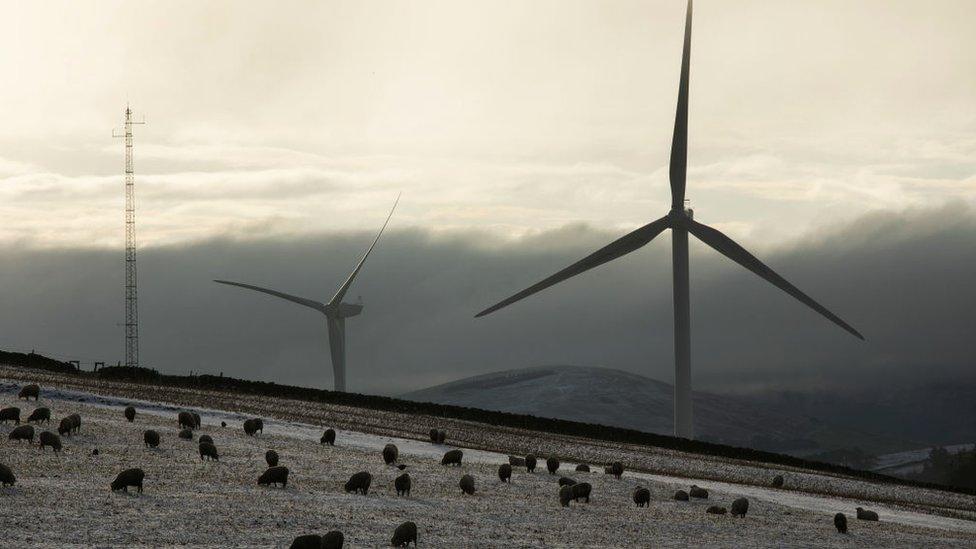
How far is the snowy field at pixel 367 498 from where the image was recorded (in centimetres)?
3222

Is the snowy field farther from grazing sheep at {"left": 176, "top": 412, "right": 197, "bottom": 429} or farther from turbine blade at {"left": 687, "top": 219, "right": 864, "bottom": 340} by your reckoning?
turbine blade at {"left": 687, "top": 219, "right": 864, "bottom": 340}

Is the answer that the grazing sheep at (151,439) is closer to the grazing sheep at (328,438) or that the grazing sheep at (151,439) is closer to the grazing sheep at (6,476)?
the grazing sheep at (328,438)

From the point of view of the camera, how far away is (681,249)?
297 feet

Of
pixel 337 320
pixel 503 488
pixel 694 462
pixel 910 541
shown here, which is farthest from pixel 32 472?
pixel 337 320

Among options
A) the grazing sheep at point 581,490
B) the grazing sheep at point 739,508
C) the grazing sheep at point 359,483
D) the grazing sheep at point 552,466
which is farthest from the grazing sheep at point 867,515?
the grazing sheep at point 359,483

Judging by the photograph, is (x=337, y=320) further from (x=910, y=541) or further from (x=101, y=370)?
(x=910, y=541)

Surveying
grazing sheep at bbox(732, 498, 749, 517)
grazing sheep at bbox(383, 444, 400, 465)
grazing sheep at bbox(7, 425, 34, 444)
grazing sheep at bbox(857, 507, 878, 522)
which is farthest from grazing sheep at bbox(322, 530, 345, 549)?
grazing sheep at bbox(857, 507, 878, 522)

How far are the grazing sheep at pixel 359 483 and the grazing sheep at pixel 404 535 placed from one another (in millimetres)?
8273

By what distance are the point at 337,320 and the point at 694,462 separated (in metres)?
63.1

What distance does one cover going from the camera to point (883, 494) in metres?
63.7

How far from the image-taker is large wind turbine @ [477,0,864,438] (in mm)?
88562

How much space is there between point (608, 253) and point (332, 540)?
6224 cm

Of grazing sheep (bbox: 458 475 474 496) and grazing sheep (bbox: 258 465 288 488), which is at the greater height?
grazing sheep (bbox: 258 465 288 488)

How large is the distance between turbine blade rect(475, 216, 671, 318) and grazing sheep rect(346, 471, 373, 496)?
4621 cm
